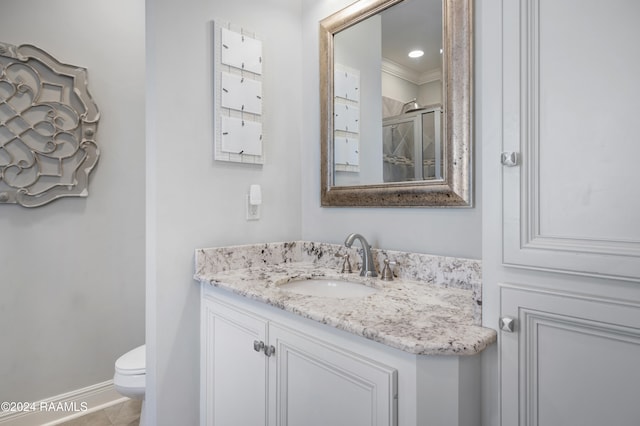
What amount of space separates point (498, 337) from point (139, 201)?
88.2 inches

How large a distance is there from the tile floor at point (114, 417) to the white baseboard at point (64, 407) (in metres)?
0.03

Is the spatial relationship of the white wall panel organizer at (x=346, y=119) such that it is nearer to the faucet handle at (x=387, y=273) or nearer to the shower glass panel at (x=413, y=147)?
the shower glass panel at (x=413, y=147)

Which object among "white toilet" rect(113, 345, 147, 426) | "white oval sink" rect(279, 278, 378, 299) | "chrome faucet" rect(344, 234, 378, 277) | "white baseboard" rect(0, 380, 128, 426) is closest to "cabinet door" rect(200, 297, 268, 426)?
"white oval sink" rect(279, 278, 378, 299)

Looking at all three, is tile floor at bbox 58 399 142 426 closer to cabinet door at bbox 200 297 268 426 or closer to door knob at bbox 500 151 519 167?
cabinet door at bbox 200 297 268 426

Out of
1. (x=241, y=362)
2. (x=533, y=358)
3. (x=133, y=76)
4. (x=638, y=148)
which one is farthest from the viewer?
(x=133, y=76)

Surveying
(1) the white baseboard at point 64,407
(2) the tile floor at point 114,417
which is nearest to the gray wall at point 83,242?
(1) the white baseboard at point 64,407

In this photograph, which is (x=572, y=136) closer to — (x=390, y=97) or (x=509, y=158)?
(x=509, y=158)

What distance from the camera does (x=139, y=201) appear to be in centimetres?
237

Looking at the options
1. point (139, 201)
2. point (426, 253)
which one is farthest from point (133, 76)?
point (426, 253)

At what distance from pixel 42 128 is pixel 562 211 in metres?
2.44

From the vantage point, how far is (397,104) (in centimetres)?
153

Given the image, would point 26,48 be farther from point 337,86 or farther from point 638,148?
point 638,148

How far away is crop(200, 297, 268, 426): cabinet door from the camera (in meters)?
1.26

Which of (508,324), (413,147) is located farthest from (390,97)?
(508,324)
